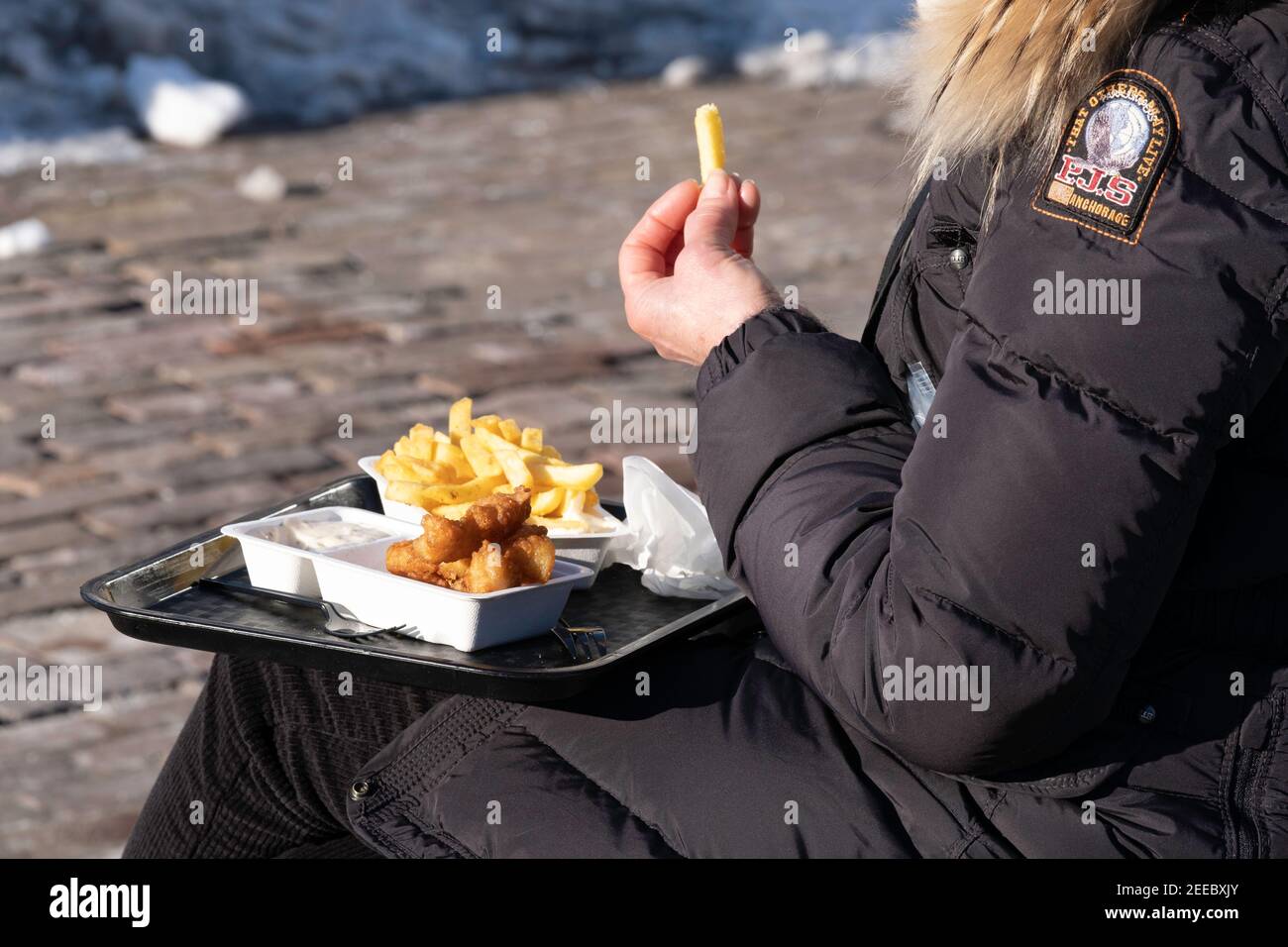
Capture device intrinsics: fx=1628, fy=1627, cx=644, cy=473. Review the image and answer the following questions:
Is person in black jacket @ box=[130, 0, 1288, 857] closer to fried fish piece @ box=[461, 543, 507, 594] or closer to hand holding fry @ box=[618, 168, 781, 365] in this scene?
hand holding fry @ box=[618, 168, 781, 365]

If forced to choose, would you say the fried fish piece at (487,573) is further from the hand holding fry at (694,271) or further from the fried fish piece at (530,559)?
the hand holding fry at (694,271)

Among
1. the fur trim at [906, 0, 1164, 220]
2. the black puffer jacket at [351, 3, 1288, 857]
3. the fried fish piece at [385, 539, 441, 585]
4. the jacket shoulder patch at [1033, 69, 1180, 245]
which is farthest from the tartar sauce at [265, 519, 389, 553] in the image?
the jacket shoulder patch at [1033, 69, 1180, 245]

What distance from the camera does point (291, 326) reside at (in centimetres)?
535

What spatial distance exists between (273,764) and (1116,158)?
1202 mm

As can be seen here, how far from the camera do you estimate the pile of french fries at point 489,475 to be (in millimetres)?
2031

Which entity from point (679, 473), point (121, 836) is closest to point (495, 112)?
point (679, 473)

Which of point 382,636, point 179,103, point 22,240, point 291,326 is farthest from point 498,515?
point 179,103

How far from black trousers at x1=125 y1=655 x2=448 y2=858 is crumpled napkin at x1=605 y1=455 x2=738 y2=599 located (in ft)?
1.11

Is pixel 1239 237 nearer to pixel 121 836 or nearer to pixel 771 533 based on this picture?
pixel 771 533

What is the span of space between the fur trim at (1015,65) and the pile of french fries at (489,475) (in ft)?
2.18

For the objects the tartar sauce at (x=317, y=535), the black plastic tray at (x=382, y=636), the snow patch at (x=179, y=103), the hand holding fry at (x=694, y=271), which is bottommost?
the black plastic tray at (x=382, y=636)

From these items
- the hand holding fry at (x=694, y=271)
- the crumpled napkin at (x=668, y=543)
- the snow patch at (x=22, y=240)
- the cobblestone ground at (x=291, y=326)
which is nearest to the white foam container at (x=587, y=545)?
the crumpled napkin at (x=668, y=543)

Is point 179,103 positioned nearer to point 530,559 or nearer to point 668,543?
point 668,543
